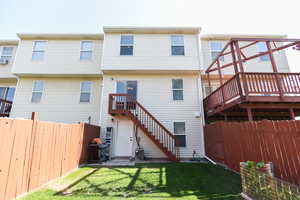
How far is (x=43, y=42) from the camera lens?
984 cm

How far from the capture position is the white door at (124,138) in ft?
26.2

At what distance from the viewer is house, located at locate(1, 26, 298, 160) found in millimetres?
8188

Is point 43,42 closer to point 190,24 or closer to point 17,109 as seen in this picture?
point 17,109

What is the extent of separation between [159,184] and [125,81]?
653 centimetres

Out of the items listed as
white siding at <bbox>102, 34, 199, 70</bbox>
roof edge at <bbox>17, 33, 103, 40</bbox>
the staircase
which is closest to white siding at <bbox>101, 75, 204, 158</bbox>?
the staircase

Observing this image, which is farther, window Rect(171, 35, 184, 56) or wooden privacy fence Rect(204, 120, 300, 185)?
window Rect(171, 35, 184, 56)

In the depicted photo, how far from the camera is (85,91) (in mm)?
9578

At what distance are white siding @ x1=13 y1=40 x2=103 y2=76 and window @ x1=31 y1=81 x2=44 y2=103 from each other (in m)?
0.79

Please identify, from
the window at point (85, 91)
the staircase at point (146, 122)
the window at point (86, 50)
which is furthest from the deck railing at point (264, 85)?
the window at point (86, 50)

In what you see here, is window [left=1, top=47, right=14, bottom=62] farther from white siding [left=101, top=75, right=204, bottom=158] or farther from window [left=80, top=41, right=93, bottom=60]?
white siding [left=101, top=75, right=204, bottom=158]

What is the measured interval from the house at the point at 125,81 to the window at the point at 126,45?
0.07 meters

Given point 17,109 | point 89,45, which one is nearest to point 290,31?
point 89,45

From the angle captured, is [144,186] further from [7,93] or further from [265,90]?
[7,93]

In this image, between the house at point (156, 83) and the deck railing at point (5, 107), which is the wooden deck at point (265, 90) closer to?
the house at point (156, 83)
